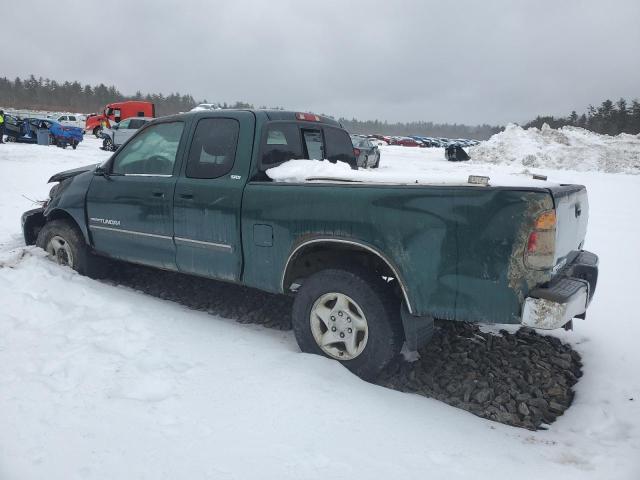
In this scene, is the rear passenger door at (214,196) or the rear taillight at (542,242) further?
the rear passenger door at (214,196)

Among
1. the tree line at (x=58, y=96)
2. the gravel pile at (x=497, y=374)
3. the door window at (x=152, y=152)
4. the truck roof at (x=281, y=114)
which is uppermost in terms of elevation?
the tree line at (x=58, y=96)

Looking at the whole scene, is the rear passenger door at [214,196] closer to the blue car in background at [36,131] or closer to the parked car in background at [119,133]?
the parked car in background at [119,133]

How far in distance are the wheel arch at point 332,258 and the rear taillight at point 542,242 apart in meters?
0.81

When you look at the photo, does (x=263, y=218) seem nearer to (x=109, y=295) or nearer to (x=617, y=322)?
(x=109, y=295)

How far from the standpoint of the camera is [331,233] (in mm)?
3465

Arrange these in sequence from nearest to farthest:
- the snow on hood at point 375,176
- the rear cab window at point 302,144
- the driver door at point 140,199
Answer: the snow on hood at point 375,176 < the rear cab window at point 302,144 < the driver door at point 140,199

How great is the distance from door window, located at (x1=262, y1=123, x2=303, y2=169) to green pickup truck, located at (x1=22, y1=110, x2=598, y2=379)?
1 cm

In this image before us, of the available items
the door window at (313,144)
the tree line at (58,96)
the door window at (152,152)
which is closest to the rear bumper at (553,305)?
the door window at (313,144)

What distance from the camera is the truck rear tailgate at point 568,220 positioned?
117 inches

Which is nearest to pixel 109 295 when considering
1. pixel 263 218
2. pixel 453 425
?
pixel 263 218

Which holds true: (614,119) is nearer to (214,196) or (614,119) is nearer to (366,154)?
(366,154)

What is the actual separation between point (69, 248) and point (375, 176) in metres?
3.74

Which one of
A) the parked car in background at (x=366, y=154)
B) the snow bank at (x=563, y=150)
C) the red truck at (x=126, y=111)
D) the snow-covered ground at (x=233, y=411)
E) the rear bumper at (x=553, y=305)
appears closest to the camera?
the snow-covered ground at (x=233, y=411)

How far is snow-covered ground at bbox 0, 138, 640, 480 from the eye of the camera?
255 centimetres
